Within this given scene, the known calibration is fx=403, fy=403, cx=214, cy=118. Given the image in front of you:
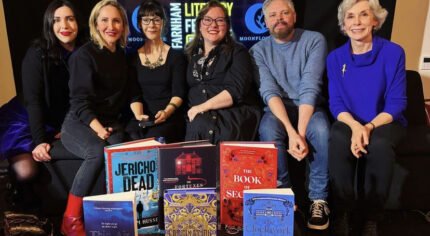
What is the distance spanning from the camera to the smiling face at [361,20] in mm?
1962

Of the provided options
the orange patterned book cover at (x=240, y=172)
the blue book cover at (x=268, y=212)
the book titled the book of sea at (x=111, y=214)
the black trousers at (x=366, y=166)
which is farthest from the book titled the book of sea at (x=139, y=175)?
the black trousers at (x=366, y=166)

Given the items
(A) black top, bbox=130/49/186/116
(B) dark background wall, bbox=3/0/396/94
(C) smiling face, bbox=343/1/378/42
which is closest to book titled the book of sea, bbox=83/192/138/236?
(A) black top, bbox=130/49/186/116

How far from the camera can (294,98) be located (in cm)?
212

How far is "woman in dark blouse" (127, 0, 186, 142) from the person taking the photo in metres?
2.09

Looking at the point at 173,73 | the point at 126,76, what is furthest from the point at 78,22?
the point at 173,73

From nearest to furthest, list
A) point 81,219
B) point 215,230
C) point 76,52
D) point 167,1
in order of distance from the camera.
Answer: point 215,230, point 81,219, point 76,52, point 167,1

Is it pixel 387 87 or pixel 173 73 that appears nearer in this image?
pixel 387 87

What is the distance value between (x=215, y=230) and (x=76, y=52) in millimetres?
1101

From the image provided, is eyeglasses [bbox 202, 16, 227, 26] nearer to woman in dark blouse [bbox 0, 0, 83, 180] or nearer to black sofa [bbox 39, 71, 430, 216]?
woman in dark blouse [bbox 0, 0, 83, 180]

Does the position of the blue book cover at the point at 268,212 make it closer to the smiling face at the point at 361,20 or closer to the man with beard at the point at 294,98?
the man with beard at the point at 294,98

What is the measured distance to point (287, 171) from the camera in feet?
6.36

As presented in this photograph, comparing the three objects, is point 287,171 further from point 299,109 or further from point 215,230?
point 215,230

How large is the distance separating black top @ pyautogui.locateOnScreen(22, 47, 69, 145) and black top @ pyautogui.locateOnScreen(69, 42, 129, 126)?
0.41ft

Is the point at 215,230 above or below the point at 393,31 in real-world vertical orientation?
below
